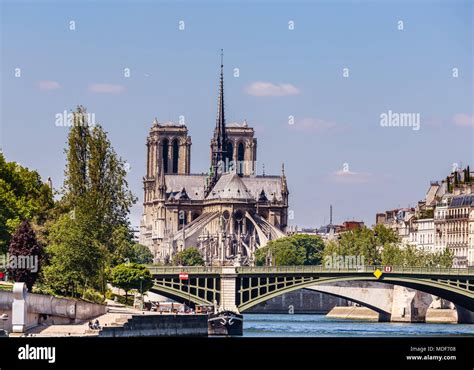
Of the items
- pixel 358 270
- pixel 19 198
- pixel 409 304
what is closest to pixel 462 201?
pixel 409 304

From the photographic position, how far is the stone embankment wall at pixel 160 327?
63894 mm

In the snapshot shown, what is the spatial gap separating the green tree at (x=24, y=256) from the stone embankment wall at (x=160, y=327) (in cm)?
514

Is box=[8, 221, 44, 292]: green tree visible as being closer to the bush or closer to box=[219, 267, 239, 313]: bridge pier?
the bush

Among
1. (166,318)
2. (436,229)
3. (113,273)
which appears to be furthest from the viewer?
(436,229)

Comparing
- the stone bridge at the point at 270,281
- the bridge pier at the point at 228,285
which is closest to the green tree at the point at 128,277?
the stone bridge at the point at 270,281

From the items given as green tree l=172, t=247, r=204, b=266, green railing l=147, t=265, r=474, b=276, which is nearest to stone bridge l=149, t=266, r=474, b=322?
green railing l=147, t=265, r=474, b=276

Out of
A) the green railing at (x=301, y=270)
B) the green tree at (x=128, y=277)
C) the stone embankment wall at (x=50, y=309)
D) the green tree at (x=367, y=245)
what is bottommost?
the stone embankment wall at (x=50, y=309)

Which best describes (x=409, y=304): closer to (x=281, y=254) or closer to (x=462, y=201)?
(x=462, y=201)

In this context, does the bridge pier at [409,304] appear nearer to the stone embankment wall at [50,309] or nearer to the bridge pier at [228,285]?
the bridge pier at [228,285]

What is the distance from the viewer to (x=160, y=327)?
70875 mm
